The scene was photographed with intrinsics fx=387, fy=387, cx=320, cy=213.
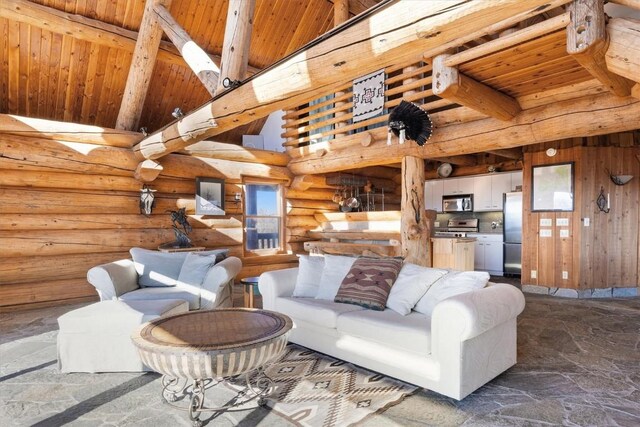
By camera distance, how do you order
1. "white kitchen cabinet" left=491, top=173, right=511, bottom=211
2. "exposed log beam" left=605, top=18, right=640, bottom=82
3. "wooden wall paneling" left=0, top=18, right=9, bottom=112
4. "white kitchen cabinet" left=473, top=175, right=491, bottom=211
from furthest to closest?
"white kitchen cabinet" left=473, top=175, right=491, bottom=211 < "white kitchen cabinet" left=491, top=173, right=511, bottom=211 < "wooden wall paneling" left=0, top=18, right=9, bottom=112 < "exposed log beam" left=605, top=18, right=640, bottom=82

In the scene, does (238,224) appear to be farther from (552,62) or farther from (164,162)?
(552,62)

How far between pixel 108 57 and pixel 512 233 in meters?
7.81

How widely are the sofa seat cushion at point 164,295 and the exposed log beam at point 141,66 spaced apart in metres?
2.91

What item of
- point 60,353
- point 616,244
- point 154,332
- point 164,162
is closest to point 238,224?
point 164,162

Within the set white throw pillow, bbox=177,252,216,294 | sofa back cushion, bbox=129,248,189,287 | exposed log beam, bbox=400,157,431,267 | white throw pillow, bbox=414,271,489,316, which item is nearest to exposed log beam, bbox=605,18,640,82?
white throw pillow, bbox=414,271,489,316

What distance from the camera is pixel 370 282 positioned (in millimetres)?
3430

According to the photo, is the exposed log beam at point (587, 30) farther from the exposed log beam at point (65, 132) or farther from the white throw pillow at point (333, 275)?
the exposed log beam at point (65, 132)

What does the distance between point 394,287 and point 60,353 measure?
9.16 ft

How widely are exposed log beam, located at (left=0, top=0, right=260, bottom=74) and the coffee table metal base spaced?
4.96 metres

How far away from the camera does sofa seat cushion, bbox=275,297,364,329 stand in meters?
3.26

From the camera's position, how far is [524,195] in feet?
21.7

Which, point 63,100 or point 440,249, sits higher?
point 63,100

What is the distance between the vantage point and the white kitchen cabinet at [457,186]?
8.47 metres

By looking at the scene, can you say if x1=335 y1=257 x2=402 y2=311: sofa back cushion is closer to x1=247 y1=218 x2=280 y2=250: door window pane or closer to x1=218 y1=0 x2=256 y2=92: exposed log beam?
x1=218 y1=0 x2=256 y2=92: exposed log beam
